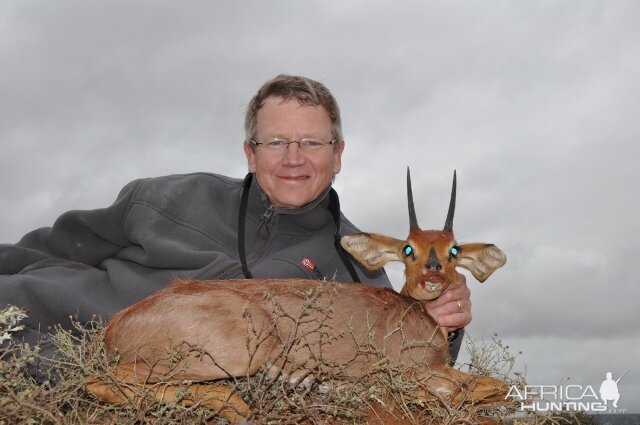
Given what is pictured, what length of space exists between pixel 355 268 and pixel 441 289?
1.83 m

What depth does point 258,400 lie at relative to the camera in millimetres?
4461

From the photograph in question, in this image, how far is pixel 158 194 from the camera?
24.2 feet

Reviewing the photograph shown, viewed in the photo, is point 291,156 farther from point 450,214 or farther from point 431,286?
point 431,286

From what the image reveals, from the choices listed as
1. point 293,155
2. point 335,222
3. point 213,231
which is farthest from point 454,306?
point 213,231

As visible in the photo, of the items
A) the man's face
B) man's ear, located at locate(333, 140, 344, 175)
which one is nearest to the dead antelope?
the man's face

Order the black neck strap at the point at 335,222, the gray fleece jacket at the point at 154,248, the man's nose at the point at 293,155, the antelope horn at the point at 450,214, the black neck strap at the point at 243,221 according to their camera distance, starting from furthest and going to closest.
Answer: the man's nose at the point at 293,155 → the black neck strap at the point at 335,222 → the gray fleece jacket at the point at 154,248 → the black neck strap at the point at 243,221 → the antelope horn at the point at 450,214

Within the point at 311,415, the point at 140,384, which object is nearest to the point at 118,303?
the point at 140,384

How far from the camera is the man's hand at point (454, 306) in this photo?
5840 millimetres

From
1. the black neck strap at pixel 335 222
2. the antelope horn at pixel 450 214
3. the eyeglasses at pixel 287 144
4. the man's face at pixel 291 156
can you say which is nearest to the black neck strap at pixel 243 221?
the black neck strap at pixel 335 222

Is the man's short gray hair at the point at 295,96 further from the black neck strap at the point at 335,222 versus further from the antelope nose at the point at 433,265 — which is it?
the antelope nose at the point at 433,265

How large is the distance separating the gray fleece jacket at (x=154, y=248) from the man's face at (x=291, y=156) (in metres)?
0.17

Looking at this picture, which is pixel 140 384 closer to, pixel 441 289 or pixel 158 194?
pixel 441 289

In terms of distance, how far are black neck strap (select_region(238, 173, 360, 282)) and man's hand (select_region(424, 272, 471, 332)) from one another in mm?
1381

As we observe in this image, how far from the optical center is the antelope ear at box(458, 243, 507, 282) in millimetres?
6121
